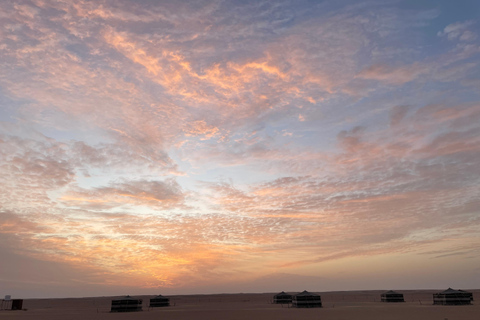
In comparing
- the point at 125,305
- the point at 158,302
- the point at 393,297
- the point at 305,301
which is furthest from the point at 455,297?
the point at 125,305

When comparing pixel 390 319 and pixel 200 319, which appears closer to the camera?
pixel 390 319

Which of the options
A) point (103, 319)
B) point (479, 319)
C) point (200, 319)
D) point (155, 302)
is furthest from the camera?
point (155, 302)

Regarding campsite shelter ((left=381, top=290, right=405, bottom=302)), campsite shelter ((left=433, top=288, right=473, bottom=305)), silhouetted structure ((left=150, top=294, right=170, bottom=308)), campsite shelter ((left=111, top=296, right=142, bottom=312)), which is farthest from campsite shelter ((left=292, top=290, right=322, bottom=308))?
silhouetted structure ((left=150, top=294, right=170, bottom=308))

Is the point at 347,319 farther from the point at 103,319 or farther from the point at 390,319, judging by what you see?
the point at 103,319

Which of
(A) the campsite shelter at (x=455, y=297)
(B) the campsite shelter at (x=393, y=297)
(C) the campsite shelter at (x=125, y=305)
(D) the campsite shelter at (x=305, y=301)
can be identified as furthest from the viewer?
(B) the campsite shelter at (x=393, y=297)

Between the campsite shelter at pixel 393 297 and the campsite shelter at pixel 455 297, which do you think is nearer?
the campsite shelter at pixel 455 297

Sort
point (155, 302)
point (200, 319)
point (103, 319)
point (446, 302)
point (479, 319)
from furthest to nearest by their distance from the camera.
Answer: point (155, 302)
point (446, 302)
point (103, 319)
point (200, 319)
point (479, 319)

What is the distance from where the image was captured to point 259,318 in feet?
165

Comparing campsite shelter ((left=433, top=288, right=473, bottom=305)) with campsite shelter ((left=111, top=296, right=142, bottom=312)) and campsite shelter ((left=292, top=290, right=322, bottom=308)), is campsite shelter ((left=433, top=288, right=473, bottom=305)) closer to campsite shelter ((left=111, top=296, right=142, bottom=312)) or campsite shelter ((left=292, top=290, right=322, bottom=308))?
campsite shelter ((left=292, top=290, right=322, bottom=308))

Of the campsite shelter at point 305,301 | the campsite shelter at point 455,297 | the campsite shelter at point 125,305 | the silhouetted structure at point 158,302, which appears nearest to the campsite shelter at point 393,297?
the campsite shelter at point 455,297

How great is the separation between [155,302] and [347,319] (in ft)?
178

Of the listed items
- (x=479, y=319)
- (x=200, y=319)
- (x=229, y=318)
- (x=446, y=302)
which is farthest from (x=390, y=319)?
(x=446, y=302)

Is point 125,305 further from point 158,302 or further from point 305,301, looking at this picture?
point 305,301

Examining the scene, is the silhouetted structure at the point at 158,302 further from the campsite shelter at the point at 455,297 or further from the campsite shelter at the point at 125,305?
the campsite shelter at the point at 455,297
